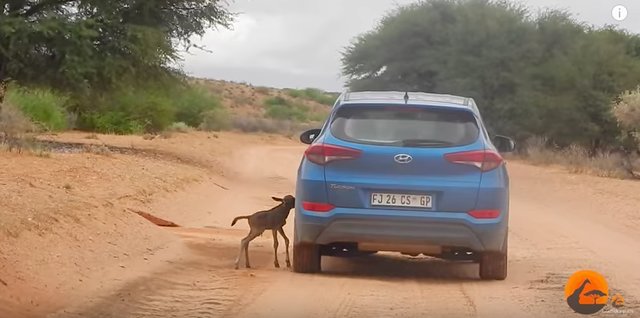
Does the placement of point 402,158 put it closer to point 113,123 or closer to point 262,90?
point 113,123

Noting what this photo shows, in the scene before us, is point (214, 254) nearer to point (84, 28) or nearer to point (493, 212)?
point (493, 212)

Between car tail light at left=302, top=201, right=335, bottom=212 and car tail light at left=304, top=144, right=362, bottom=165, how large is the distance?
14.5 inches

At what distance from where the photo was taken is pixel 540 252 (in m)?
12.3

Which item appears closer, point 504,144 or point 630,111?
point 504,144

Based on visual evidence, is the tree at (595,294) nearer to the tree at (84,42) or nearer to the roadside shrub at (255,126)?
the tree at (84,42)

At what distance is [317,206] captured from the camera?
30.3ft

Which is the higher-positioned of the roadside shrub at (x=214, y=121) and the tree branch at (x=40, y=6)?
the tree branch at (x=40, y=6)

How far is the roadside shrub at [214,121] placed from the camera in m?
58.1

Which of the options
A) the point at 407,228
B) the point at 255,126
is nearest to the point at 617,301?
the point at 407,228

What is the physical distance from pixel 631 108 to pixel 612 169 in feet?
6.12

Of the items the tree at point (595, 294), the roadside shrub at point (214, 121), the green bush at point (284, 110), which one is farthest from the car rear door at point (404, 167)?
the green bush at point (284, 110)

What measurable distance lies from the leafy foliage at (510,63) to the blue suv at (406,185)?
28.1 m

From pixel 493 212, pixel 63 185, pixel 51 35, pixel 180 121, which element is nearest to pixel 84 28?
pixel 51 35

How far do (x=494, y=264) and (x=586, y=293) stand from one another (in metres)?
1.19
